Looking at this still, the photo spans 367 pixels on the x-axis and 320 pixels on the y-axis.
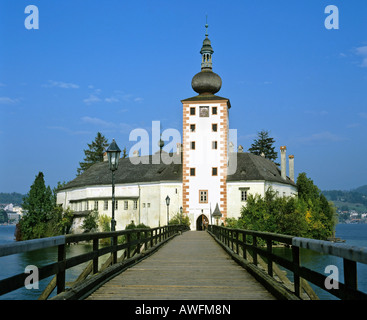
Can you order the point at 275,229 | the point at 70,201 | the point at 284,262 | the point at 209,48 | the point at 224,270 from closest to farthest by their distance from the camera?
the point at 284,262
the point at 224,270
the point at 275,229
the point at 209,48
the point at 70,201

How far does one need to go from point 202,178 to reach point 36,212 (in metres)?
26.0

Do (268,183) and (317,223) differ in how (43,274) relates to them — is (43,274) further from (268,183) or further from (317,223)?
(317,223)

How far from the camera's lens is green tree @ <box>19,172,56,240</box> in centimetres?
6694

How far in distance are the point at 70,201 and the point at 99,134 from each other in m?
28.3

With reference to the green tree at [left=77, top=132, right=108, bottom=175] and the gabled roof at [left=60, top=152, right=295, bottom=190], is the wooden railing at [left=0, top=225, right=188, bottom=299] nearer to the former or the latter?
the gabled roof at [left=60, top=152, right=295, bottom=190]

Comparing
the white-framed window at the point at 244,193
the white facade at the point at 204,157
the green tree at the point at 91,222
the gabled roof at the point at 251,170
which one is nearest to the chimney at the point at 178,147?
the gabled roof at the point at 251,170

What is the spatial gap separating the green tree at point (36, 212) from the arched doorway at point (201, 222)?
76.5 feet

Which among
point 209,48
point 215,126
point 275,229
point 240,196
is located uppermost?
point 209,48

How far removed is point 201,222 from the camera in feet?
195

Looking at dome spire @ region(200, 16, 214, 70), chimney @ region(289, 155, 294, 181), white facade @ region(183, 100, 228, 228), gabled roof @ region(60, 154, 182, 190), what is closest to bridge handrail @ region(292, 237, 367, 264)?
white facade @ region(183, 100, 228, 228)

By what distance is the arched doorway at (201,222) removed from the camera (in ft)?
193

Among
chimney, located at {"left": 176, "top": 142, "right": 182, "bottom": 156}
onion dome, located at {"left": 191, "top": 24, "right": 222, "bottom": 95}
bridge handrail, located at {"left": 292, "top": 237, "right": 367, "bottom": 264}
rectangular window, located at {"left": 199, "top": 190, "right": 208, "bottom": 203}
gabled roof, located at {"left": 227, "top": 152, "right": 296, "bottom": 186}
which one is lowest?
bridge handrail, located at {"left": 292, "top": 237, "right": 367, "bottom": 264}

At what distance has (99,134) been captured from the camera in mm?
98688
